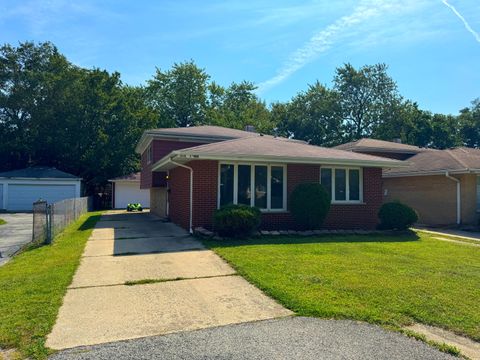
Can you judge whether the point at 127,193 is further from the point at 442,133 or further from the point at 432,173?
the point at 442,133

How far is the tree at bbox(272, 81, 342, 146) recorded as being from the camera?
44531mm

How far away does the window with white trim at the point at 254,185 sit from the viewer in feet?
40.0

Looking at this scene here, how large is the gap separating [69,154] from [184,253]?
29.0m

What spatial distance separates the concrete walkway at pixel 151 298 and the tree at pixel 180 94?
126 ft

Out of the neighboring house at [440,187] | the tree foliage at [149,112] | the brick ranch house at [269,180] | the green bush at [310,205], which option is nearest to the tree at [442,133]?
the tree foliage at [149,112]

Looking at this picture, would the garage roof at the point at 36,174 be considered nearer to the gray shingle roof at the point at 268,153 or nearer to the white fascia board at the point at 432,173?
the gray shingle roof at the point at 268,153

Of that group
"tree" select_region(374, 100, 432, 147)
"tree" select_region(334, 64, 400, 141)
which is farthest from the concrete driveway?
"tree" select_region(374, 100, 432, 147)

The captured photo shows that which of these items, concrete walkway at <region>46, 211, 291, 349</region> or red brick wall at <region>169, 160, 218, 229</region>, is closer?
concrete walkway at <region>46, 211, 291, 349</region>

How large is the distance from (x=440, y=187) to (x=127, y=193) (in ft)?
78.3

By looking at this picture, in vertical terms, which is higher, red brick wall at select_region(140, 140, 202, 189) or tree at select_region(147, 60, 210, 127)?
tree at select_region(147, 60, 210, 127)

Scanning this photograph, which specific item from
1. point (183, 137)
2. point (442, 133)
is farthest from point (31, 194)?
point (442, 133)

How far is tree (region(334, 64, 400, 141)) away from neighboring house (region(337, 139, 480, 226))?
79.2ft

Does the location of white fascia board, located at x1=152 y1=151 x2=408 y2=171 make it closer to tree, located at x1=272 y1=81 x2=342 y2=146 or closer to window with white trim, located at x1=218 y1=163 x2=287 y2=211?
window with white trim, located at x1=218 y1=163 x2=287 y2=211

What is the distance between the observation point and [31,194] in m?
30.7
